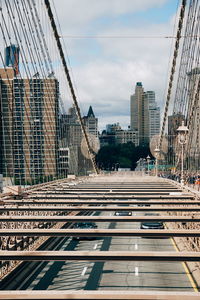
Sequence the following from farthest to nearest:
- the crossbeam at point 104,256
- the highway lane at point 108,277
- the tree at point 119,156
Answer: the tree at point 119,156
the highway lane at point 108,277
the crossbeam at point 104,256

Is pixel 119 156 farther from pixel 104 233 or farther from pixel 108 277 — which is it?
pixel 104 233

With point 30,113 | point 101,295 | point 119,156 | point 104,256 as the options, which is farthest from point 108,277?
point 119,156

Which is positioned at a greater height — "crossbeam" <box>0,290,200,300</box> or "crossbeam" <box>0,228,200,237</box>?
"crossbeam" <box>0,228,200,237</box>

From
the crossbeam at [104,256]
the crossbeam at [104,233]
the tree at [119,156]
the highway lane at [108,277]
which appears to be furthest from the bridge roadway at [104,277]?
the tree at [119,156]

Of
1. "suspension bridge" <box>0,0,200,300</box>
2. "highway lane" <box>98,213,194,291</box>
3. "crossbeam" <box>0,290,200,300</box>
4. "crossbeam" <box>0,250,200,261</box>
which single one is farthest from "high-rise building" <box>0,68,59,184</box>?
"crossbeam" <box>0,290,200,300</box>

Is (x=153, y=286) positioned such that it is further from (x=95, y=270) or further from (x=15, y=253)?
(x=15, y=253)

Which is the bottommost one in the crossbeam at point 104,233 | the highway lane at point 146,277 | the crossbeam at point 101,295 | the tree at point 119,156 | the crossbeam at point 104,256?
the highway lane at point 146,277

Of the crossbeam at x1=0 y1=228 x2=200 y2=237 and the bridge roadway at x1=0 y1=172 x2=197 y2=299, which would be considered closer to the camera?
the crossbeam at x1=0 y1=228 x2=200 y2=237

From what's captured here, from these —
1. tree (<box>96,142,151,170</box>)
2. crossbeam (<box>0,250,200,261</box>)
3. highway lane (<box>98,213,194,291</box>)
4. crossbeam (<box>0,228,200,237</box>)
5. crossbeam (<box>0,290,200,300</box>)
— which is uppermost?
tree (<box>96,142,151,170</box>)

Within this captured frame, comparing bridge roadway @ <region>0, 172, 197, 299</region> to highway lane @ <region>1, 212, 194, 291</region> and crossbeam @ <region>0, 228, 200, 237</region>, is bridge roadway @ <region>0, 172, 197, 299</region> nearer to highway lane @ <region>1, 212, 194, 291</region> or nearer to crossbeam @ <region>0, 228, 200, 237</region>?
highway lane @ <region>1, 212, 194, 291</region>

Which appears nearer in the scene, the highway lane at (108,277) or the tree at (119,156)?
the highway lane at (108,277)

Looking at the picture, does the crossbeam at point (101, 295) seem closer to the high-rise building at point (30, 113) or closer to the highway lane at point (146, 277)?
the highway lane at point (146, 277)

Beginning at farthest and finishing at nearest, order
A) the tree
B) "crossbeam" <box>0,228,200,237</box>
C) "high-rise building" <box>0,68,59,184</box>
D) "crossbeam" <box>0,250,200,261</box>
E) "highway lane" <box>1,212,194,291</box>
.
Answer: the tree, "high-rise building" <box>0,68,59,184</box>, "highway lane" <box>1,212,194,291</box>, "crossbeam" <box>0,228,200,237</box>, "crossbeam" <box>0,250,200,261</box>

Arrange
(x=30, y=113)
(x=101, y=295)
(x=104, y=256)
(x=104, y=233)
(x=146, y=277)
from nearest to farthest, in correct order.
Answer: (x=101, y=295) < (x=104, y=256) < (x=104, y=233) < (x=146, y=277) < (x=30, y=113)
